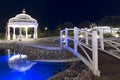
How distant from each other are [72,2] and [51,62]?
65.5m

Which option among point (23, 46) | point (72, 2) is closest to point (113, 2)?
point (72, 2)

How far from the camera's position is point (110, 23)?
4712 cm

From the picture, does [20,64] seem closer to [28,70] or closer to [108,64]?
[28,70]

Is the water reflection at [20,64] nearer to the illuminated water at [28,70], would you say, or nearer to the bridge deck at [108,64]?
the illuminated water at [28,70]

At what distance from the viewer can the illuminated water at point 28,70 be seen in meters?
13.0

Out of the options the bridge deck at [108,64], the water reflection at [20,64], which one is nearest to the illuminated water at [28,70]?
the water reflection at [20,64]

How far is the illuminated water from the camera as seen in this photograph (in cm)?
1303

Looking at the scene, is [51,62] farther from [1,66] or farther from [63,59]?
[1,66]

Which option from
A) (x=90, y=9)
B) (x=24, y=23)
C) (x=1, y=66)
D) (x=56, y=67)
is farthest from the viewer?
(x=90, y=9)

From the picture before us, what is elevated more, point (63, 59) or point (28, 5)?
point (28, 5)

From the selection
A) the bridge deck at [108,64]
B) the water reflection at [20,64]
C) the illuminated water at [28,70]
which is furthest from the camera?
the water reflection at [20,64]

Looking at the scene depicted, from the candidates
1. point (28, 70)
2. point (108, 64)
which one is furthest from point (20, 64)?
point (108, 64)

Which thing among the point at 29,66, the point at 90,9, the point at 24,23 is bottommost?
the point at 29,66

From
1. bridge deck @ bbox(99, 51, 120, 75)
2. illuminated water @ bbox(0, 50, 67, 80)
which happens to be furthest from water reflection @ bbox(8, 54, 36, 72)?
bridge deck @ bbox(99, 51, 120, 75)
